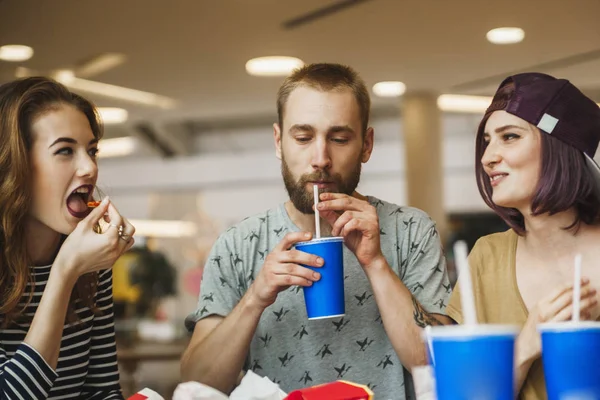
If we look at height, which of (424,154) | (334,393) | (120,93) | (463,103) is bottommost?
(334,393)

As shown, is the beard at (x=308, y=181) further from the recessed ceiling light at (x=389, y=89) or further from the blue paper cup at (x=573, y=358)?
the recessed ceiling light at (x=389, y=89)

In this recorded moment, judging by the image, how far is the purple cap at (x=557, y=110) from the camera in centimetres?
176

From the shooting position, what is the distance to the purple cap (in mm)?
1765

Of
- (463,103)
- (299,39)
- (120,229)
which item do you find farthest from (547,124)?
(463,103)

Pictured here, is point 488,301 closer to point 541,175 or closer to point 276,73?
point 541,175

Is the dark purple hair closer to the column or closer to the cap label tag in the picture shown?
the cap label tag

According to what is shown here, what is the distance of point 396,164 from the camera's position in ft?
37.2

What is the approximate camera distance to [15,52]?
6.27 meters

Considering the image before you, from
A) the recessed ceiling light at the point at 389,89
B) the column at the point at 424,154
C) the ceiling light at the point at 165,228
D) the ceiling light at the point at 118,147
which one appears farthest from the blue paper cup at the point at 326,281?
the ceiling light at the point at 165,228

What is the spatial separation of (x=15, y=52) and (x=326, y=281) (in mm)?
5356

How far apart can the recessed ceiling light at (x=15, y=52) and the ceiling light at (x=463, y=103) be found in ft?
13.7

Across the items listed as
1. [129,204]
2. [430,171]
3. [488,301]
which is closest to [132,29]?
[430,171]

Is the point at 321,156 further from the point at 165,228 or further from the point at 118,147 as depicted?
the point at 165,228

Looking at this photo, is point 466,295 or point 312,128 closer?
point 466,295
